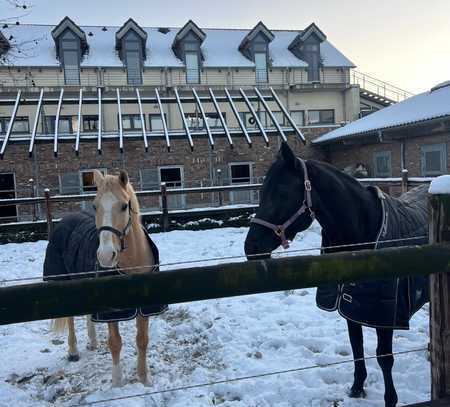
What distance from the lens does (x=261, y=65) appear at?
27312mm

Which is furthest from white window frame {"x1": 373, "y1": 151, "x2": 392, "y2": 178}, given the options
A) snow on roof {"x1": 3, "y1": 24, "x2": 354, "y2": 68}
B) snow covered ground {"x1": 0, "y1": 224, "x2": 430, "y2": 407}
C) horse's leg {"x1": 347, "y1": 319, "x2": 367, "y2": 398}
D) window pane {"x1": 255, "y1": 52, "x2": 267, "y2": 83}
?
horse's leg {"x1": 347, "y1": 319, "x2": 367, "y2": 398}

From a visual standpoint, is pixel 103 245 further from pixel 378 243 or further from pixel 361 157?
pixel 361 157

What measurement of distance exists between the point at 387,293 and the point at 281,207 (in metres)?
0.97

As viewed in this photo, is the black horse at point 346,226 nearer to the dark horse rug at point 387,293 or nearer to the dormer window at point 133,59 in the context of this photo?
the dark horse rug at point 387,293

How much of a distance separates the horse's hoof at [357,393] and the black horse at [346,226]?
33cm

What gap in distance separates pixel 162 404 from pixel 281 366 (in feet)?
3.91

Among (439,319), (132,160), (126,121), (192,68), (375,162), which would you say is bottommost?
(439,319)

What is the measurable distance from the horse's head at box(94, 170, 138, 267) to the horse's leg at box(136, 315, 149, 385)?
78cm

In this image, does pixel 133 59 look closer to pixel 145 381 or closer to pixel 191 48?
pixel 191 48

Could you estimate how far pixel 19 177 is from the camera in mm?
17188

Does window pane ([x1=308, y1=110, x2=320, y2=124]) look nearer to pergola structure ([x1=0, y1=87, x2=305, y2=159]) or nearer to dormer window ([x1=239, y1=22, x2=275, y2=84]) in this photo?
dormer window ([x1=239, y1=22, x2=275, y2=84])

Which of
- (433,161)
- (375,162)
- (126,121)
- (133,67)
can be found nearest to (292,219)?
(433,161)

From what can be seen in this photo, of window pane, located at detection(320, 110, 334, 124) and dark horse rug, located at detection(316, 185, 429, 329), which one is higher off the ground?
window pane, located at detection(320, 110, 334, 124)

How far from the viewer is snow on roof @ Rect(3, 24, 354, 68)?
2512 cm
